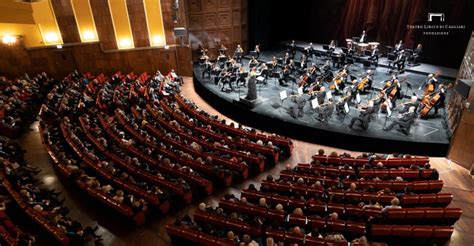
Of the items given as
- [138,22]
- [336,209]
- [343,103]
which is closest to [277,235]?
[336,209]

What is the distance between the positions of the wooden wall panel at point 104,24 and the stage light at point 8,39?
377cm

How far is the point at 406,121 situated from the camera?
9.74 meters

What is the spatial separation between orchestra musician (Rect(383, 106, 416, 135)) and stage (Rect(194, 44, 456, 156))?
0.57ft

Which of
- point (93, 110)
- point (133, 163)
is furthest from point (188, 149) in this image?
point (93, 110)

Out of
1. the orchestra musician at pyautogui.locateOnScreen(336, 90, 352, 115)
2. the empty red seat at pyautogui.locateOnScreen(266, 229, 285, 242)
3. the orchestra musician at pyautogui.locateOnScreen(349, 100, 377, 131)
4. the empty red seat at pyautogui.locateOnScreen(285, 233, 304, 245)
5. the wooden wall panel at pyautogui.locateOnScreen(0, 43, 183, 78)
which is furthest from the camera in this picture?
the wooden wall panel at pyautogui.locateOnScreen(0, 43, 183, 78)

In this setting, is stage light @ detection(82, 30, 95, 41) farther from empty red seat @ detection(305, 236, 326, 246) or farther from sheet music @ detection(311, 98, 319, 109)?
empty red seat @ detection(305, 236, 326, 246)

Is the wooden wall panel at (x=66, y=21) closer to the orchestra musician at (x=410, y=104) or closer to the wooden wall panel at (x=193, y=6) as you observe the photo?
the wooden wall panel at (x=193, y=6)

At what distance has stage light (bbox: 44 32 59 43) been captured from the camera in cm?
1547

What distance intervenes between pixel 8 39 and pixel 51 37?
183 cm

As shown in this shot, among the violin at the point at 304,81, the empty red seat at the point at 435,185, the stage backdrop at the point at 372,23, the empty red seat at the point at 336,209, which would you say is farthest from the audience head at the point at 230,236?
the stage backdrop at the point at 372,23

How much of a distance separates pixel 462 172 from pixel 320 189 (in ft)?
15.9

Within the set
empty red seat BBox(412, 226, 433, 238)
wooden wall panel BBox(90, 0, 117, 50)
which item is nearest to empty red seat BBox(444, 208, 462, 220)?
empty red seat BBox(412, 226, 433, 238)

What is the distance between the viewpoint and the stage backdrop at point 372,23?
1459cm

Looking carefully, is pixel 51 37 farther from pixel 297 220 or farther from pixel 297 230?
pixel 297 230
